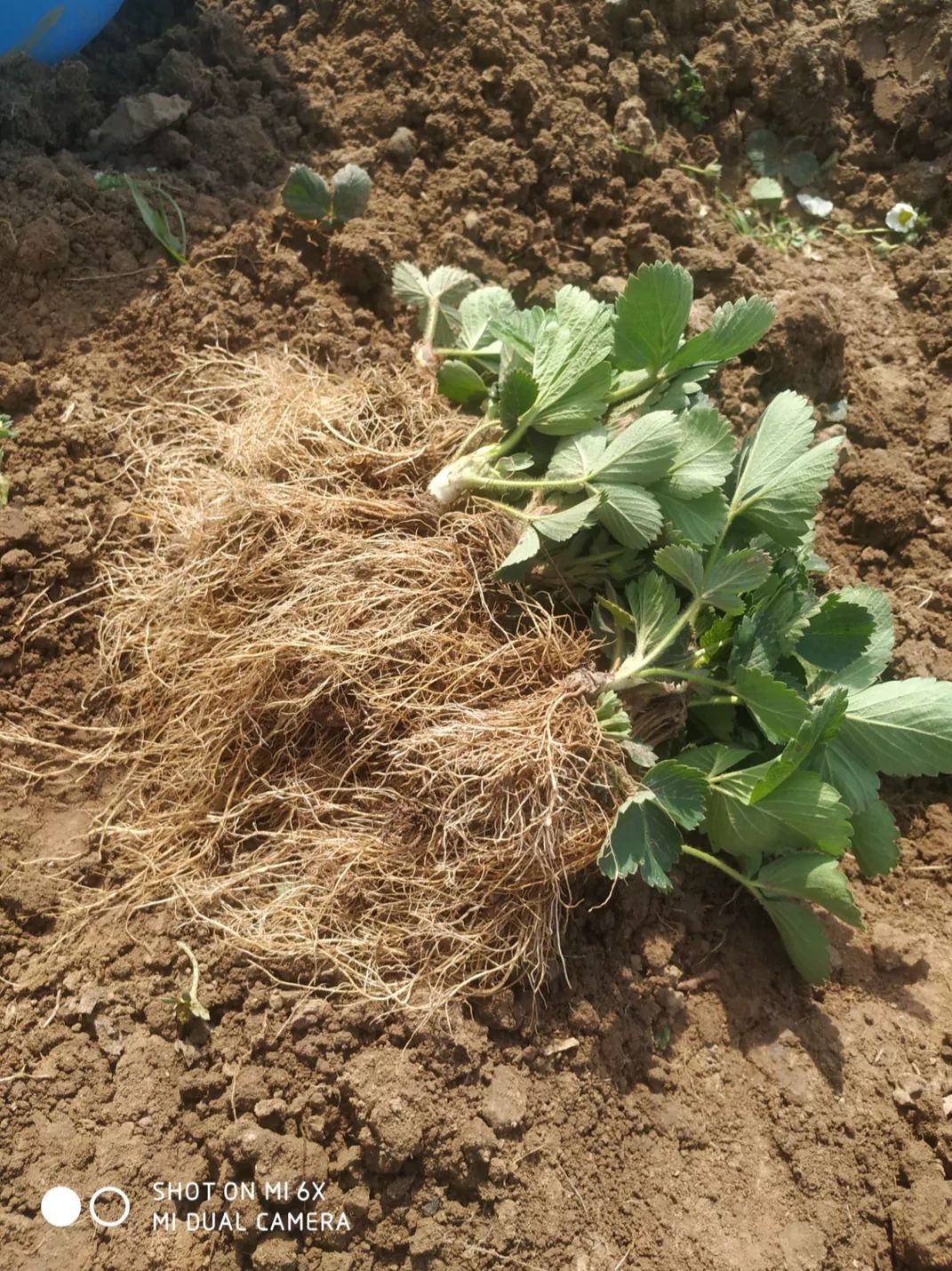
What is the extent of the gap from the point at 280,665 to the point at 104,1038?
0.68 meters

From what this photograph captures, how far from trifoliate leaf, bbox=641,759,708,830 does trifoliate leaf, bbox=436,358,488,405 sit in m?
0.88

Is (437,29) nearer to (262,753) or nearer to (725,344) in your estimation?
(725,344)

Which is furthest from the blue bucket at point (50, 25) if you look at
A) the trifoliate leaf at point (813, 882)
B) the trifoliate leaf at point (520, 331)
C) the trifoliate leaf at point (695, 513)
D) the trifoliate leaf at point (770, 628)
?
the trifoliate leaf at point (813, 882)

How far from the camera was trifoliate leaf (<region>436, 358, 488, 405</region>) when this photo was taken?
6.78 ft

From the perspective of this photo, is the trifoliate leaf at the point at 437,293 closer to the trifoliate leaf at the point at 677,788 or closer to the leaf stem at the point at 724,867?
the trifoliate leaf at the point at 677,788

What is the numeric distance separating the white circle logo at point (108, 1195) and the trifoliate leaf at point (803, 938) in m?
1.12

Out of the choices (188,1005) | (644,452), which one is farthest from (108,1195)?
(644,452)

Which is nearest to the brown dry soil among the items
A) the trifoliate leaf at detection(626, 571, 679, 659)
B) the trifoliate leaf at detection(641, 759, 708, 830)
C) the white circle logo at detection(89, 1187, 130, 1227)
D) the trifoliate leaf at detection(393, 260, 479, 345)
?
the white circle logo at detection(89, 1187, 130, 1227)

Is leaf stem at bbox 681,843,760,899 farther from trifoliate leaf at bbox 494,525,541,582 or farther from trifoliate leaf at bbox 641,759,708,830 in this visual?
trifoliate leaf at bbox 494,525,541,582

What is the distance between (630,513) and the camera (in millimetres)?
1762

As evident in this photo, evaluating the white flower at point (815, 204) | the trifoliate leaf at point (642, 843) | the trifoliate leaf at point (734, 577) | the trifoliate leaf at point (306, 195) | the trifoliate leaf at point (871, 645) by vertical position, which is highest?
the trifoliate leaf at point (306, 195)

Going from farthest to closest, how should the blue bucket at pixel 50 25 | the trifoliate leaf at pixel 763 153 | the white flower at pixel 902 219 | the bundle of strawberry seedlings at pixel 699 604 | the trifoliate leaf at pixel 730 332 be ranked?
the trifoliate leaf at pixel 763 153, the white flower at pixel 902 219, the blue bucket at pixel 50 25, the trifoliate leaf at pixel 730 332, the bundle of strawberry seedlings at pixel 699 604

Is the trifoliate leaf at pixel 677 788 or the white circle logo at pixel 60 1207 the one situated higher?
the trifoliate leaf at pixel 677 788

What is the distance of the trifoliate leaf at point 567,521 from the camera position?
1765 millimetres
